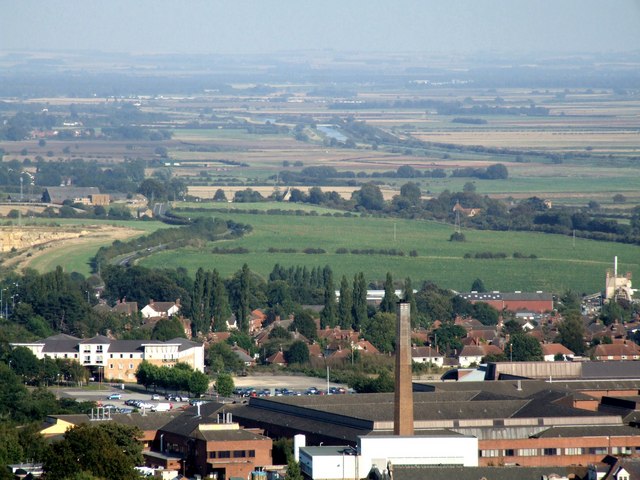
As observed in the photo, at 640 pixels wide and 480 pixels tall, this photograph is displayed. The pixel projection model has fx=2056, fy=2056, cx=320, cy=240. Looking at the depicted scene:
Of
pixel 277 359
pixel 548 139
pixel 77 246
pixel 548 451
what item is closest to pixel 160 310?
pixel 277 359

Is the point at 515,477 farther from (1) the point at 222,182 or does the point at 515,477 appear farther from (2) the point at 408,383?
(1) the point at 222,182

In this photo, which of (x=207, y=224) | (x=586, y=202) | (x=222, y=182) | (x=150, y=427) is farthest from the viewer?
(x=222, y=182)

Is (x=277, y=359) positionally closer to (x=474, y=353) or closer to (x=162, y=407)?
(x=474, y=353)

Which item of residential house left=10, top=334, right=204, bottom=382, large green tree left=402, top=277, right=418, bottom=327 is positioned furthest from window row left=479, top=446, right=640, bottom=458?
large green tree left=402, top=277, right=418, bottom=327

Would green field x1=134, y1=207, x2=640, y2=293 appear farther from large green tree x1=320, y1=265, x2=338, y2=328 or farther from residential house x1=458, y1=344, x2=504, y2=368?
residential house x1=458, y1=344, x2=504, y2=368

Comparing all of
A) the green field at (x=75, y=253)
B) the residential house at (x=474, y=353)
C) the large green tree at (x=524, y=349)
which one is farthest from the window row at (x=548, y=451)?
the green field at (x=75, y=253)

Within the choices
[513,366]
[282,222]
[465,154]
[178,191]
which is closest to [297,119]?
[465,154]

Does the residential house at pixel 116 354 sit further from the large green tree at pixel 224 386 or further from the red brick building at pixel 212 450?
the red brick building at pixel 212 450
